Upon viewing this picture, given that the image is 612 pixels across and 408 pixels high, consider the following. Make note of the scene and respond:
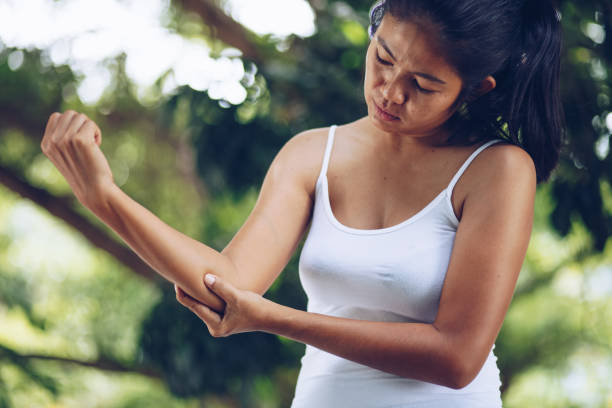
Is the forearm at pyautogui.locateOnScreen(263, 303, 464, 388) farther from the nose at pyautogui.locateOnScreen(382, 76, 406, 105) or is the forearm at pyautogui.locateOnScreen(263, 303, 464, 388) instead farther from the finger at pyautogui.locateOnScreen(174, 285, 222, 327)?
the nose at pyautogui.locateOnScreen(382, 76, 406, 105)

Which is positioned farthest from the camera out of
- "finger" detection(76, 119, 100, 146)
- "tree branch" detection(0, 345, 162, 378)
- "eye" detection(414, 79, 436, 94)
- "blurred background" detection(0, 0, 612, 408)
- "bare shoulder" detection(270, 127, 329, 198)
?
"tree branch" detection(0, 345, 162, 378)

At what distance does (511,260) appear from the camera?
0.89 metres

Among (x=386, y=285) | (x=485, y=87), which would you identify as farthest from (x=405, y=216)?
(x=485, y=87)

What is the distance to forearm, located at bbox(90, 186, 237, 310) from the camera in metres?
0.82

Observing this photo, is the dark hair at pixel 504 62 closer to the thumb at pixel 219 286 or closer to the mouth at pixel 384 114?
the mouth at pixel 384 114

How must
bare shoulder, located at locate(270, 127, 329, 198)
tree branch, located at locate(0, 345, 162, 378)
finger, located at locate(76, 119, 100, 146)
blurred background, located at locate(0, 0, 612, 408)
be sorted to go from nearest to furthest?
finger, located at locate(76, 119, 100, 146), bare shoulder, located at locate(270, 127, 329, 198), blurred background, located at locate(0, 0, 612, 408), tree branch, located at locate(0, 345, 162, 378)

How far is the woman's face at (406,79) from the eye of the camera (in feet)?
2.92

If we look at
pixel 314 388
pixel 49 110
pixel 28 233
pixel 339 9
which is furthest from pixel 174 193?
pixel 314 388

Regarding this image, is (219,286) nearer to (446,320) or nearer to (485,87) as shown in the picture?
(446,320)

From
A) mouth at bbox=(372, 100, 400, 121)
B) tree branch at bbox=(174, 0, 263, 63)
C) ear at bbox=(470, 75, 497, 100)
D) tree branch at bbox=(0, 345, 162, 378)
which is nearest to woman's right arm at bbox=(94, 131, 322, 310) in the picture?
mouth at bbox=(372, 100, 400, 121)

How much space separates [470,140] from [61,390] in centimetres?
213

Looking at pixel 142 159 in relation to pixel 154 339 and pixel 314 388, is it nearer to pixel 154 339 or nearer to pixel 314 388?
pixel 154 339

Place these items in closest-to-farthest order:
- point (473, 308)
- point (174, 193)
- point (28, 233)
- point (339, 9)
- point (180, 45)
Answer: point (473, 308)
point (339, 9)
point (180, 45)
point (174, 193)
point (28, 233)

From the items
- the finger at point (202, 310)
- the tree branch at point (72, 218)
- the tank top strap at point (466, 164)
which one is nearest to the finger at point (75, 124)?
the finger at point (202, 310)
